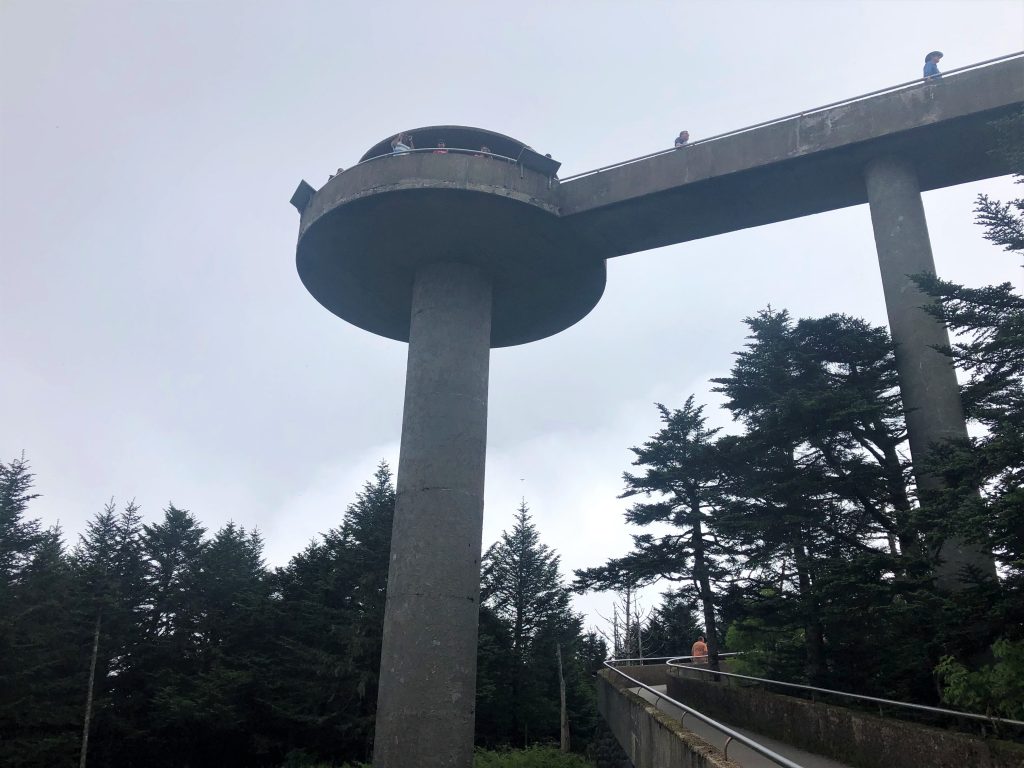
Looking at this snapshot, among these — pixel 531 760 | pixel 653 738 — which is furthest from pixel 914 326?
pixel 531 760

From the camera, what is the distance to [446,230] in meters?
16.5

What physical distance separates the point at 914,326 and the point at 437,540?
9289mm

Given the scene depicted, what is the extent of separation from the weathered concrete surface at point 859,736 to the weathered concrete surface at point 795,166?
30.4 ft

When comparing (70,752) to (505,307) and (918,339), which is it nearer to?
(505,307)

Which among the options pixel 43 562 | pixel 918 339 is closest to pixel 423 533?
pixel 918 339

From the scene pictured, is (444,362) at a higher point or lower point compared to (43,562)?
higher

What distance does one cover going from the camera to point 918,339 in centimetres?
1417

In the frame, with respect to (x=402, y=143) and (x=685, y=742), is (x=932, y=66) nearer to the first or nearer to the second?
(x=402, y=143)

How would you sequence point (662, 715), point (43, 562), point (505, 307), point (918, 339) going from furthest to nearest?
point (43, 562) < point (505, 307) < point (918, 339) < point (662, 715)

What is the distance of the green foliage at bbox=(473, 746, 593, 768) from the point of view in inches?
993

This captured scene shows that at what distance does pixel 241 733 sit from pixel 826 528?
29.3 metres

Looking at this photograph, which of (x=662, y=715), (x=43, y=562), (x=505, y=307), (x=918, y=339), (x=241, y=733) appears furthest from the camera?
(x=241, y=733)

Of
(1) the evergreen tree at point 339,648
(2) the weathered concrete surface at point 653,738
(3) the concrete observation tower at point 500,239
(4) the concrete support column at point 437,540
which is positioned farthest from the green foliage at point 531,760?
(3) the concrete observation tower at point 500,239

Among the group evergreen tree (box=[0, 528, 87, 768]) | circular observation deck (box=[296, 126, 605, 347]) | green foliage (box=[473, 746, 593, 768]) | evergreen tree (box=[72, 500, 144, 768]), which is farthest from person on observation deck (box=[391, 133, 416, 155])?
evergreen tree (box=[72, 500, 144, 768])
